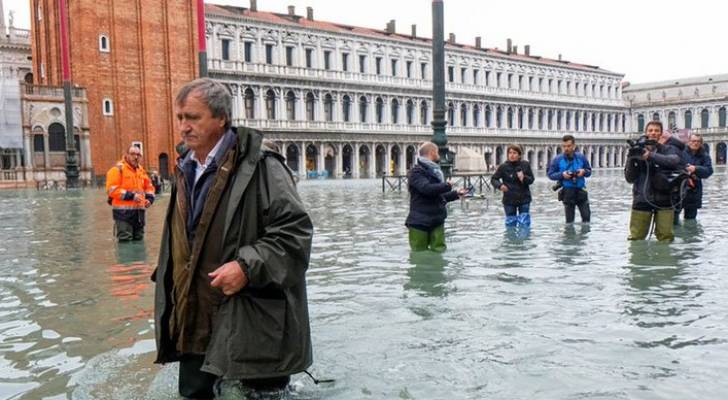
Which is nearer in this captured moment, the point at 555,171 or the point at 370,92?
the point at 555,171

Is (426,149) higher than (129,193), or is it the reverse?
(426,149)

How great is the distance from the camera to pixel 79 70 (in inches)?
1540

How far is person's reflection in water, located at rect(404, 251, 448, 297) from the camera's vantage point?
589 cm

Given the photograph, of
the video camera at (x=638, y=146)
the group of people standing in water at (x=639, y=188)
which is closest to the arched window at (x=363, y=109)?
the group of people standing in water at (x=639, y=188)

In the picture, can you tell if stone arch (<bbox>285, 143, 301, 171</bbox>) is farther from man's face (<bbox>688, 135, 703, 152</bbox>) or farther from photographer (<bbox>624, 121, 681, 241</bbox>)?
photographer (<bbox>624, 121, 681, 241</bbox>)

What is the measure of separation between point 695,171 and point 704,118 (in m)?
81.6

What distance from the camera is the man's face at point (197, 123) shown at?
9.10 feet

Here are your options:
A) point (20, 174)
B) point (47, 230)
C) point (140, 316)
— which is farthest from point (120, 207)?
point (20, 174)

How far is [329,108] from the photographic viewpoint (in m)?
55.1

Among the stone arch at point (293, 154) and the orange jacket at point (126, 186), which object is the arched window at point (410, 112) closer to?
the stone arch at point (293, 154)

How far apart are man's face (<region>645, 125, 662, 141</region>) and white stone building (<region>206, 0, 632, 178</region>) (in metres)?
39.5

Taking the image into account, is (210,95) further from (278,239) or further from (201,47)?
(201,47)

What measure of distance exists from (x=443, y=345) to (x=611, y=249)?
15.4 feet

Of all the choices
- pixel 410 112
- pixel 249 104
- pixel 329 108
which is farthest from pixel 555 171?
pixel 410 112
